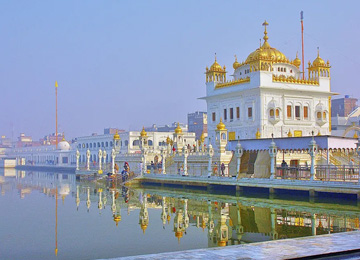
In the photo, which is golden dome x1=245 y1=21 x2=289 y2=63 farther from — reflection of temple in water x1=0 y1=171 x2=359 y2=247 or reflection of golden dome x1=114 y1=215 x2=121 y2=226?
reflection of golden dome x1=114 y1=215 x2=121 y2=226

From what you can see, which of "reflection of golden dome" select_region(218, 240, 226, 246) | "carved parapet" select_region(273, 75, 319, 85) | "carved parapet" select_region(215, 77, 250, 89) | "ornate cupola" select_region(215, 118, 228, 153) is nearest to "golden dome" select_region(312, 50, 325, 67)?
"carved parapet" select_region(273, 75, 319, 85)

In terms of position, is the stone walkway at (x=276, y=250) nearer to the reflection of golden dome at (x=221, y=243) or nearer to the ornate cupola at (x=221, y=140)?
the reflection of golden dome at (x=221, y=243)

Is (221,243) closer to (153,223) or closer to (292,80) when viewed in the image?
(153,223)

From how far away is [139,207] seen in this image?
67.6 feet

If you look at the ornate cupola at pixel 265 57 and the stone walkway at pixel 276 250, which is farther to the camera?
the ornate cupola at pixel 265 57

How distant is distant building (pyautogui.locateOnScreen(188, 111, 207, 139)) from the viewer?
88.6 metres

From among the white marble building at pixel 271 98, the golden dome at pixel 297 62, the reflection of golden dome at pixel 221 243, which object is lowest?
the reflection of golden dome at pixel 221 243

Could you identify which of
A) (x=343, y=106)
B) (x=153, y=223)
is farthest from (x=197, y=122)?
(x=153, y=223)

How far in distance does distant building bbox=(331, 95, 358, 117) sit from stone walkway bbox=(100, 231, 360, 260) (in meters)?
62.8

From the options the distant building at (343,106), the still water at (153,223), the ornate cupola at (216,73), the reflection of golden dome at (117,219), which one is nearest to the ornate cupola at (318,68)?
the ornate cupola at (216,73)

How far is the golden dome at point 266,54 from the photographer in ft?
116

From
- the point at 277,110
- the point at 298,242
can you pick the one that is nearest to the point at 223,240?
the point at 298,242

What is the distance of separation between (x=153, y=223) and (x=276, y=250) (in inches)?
310

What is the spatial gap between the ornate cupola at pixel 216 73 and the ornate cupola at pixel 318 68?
272 inches
